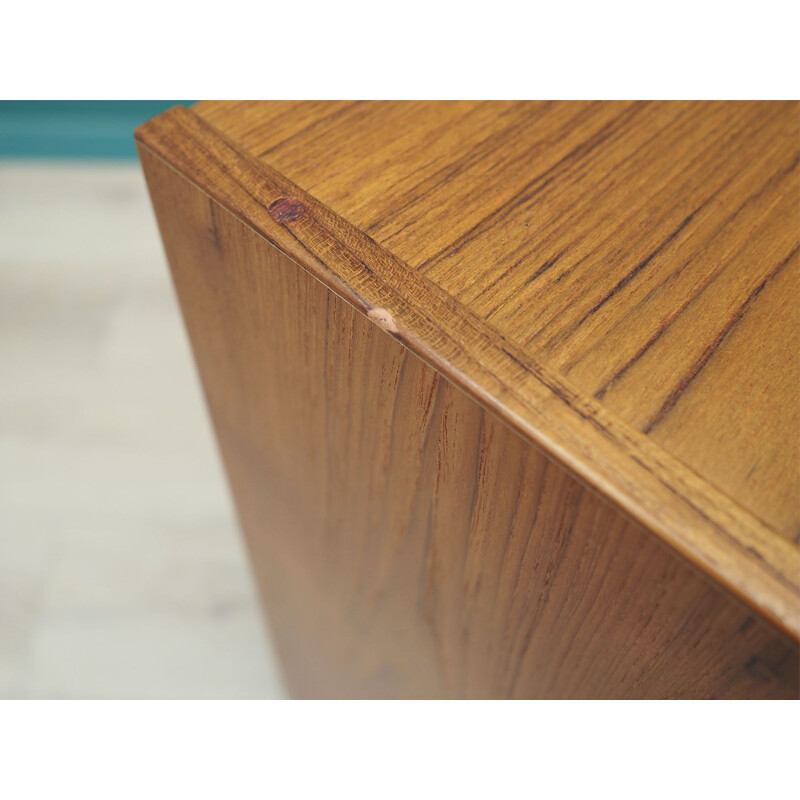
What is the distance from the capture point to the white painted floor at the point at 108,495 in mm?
710

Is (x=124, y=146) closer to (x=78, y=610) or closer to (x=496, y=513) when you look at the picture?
(x=78, y=610)

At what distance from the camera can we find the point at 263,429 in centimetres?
37

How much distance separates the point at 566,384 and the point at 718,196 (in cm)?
11

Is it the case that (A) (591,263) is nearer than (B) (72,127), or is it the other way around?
(A) (591,263)

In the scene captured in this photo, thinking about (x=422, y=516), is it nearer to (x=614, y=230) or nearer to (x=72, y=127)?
(x=614, y=230)

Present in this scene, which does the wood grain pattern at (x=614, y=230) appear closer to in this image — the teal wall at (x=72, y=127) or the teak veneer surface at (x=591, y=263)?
the teak veneer surface at (x=591, y=263)

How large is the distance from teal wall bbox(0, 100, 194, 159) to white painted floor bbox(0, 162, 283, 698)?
0.34 feet

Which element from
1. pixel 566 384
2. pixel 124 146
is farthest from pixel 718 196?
pixel 124 146

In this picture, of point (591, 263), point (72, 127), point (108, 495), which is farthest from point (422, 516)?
point (72, 127)

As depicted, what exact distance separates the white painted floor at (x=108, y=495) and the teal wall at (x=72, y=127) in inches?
4.1

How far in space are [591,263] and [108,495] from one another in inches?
26.3

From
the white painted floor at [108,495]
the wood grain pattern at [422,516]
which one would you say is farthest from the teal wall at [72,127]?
the wood grain pattern at [422,516]

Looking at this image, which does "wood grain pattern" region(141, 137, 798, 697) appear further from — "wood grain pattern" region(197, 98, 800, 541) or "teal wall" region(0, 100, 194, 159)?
"teal wall" region(0, 100, 194, 159)

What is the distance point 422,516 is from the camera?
0.96 feet
